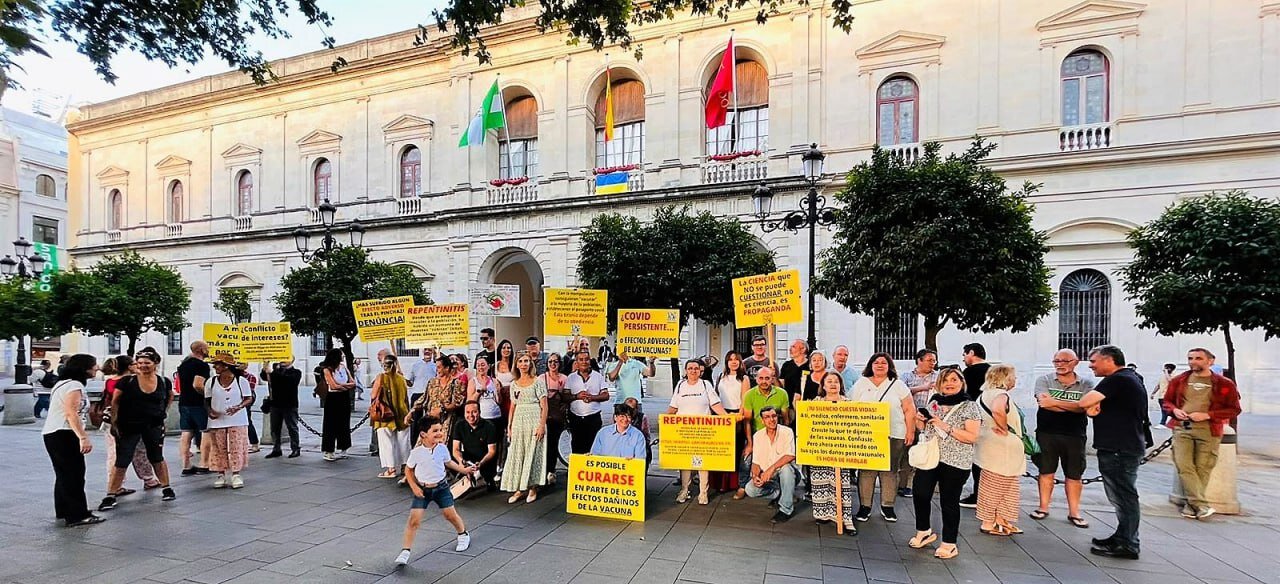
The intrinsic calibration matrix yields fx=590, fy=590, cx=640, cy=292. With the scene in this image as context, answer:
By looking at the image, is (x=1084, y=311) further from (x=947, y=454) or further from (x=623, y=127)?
(x=623, y=127)

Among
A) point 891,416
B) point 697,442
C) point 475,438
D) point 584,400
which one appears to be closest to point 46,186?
point 475,438

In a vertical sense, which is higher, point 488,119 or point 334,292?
point 488,119

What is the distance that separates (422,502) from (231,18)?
4.03 meters

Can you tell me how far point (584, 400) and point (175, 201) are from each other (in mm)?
30512

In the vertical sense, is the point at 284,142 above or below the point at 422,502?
above

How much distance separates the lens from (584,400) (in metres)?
7.39

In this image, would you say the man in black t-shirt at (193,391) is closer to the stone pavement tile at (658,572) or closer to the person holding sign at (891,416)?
the stone pavement tile at (658,572)

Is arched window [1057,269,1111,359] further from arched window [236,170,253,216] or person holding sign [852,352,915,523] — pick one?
arched window [236,170,253,216]

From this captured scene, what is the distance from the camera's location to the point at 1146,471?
8781 mm

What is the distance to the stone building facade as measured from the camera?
14.8 meters

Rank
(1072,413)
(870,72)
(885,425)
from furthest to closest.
Answer: (870,72) < (1072,413) < (885,425)

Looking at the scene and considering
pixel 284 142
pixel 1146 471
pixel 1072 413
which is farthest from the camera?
pixel 284 142

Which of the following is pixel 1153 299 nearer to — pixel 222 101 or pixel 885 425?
pixel 885 425

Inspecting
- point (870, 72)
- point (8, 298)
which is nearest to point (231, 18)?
point (870, 72)
